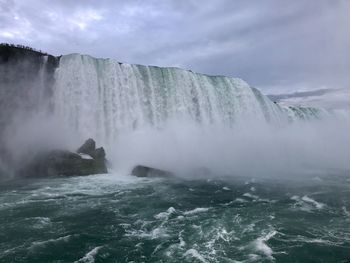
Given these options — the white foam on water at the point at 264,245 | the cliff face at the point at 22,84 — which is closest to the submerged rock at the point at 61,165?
the cliff face at the point at 22,84

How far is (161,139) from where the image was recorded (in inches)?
1350

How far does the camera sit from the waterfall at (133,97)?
31853 mm

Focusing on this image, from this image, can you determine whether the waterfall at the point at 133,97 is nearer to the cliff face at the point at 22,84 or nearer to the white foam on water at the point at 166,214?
the cliff face at the point at 22,84

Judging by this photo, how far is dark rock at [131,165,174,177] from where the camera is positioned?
26578mm

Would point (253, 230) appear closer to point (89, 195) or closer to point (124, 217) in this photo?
point (124, 217)

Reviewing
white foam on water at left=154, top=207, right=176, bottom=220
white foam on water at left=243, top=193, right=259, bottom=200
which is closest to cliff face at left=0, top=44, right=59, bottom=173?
white foam on water at left=154, top=207, right=176, bottom=220

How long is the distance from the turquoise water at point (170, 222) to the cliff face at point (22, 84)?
762cm

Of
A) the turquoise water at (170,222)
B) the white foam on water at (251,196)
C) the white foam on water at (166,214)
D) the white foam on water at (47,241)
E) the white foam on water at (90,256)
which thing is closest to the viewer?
the white foam on water at (90,256)

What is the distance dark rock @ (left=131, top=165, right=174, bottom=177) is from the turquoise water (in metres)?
2.72

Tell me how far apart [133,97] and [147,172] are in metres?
10.3

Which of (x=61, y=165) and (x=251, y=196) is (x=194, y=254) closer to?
(x=251, y=196)

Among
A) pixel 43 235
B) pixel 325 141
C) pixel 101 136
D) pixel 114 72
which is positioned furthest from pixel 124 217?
pixel 325 141

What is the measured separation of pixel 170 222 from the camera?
15.2m

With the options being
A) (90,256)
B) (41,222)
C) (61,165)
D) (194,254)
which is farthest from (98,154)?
(194,254)
